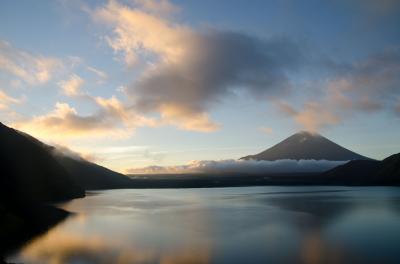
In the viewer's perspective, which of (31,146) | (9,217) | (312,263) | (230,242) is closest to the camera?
(312,263)

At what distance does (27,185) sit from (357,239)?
103562 mm

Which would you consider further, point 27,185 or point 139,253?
point 27,185

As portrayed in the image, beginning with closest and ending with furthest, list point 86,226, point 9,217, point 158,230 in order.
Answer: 1. point 9,217
2. point 158,230
3. point 86,226

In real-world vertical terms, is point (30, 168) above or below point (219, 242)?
above

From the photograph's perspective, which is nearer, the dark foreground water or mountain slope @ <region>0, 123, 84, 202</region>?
the dark foreground water

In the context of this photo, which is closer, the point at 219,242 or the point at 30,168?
the point at 219,242

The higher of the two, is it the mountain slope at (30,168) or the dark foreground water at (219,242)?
the mountain slope at (30,168)

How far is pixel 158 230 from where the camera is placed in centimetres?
6191

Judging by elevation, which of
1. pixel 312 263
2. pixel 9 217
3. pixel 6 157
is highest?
pixel 6 157

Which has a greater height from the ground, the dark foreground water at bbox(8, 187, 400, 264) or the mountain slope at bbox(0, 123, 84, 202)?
the mountain slope at bbox(0, 123, 84, 202)

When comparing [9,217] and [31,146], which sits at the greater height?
[31,146]

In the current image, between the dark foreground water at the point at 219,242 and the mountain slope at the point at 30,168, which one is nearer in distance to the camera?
the dark foreground water at the point at 219,242

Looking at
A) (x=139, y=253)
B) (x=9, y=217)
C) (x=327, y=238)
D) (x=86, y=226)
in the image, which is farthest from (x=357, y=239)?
(x=9, y=217)

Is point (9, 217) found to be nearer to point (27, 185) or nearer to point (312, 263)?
point (312, 263)
